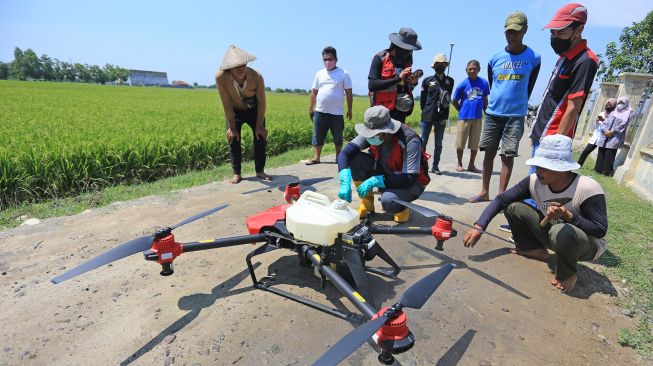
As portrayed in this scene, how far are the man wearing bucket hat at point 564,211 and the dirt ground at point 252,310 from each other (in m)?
0.33

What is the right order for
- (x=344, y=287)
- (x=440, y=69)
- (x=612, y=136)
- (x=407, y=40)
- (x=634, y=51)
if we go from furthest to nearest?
(x=634, y=51) → (x=612, y=136) → (x=440, y=69) → (x=407, y=40) → (x=344, y=287)

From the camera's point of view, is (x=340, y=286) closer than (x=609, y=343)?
Yes

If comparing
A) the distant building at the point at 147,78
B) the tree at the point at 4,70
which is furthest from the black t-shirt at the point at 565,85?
the distant building at the point at 147,78

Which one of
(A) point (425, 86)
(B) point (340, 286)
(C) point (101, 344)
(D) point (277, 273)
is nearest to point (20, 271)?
(C) point (101, 344)

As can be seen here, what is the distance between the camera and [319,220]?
90.1 inches

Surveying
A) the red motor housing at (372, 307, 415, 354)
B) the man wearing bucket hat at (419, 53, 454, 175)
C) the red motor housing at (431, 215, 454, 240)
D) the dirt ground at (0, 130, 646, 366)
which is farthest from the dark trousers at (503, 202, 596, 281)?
the man wearing bucket hat at (419, 53, 454, 175)

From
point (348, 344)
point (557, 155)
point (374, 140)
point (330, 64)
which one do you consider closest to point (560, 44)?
point (557, 155)

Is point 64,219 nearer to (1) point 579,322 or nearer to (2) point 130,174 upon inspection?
(2) point 130,174

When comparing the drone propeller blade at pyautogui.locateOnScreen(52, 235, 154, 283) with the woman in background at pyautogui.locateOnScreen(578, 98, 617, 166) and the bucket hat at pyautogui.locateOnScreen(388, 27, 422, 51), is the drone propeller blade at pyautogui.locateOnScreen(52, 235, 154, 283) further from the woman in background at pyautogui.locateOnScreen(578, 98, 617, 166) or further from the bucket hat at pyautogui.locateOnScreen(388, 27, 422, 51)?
the woman in background at pyautogui.locateOnScreen(578, 98, 617, 166)

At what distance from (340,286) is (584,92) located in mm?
2895

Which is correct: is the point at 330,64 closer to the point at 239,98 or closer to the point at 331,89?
the point at 331,89

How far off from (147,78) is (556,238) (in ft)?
490

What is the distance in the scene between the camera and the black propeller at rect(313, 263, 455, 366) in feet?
4.46

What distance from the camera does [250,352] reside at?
80.7 inches
